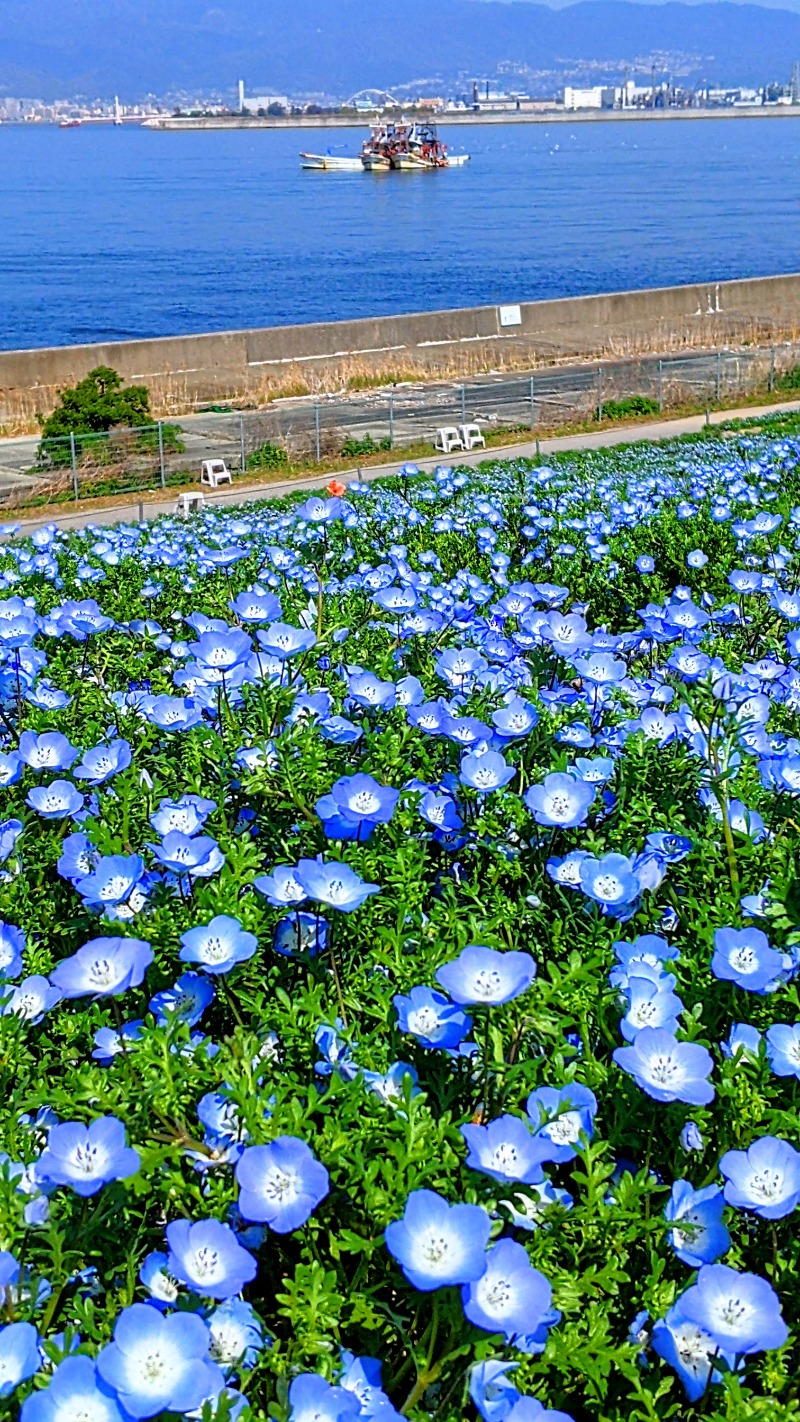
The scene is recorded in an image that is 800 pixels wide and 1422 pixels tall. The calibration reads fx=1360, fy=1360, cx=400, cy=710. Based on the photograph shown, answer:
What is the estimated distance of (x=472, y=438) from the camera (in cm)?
2430

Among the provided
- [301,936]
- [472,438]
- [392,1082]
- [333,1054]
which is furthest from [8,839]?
[472,438]

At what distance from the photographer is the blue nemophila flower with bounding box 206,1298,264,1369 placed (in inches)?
67.9

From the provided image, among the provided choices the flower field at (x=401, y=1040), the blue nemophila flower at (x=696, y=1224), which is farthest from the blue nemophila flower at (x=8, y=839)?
the blue nemophila flower at (x=696, y=1224)

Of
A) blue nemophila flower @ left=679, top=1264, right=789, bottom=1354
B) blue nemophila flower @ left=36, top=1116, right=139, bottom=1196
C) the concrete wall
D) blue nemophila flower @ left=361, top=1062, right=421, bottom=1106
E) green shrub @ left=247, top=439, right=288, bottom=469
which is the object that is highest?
blue nemophila flower @ left=36, top=1116, right=139, bottom=1196

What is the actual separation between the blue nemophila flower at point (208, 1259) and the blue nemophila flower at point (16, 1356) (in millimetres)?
186

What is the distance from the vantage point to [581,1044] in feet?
7.22

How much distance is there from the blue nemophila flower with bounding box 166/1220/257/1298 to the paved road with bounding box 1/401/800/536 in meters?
15.8

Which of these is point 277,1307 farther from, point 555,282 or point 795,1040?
point 555,282

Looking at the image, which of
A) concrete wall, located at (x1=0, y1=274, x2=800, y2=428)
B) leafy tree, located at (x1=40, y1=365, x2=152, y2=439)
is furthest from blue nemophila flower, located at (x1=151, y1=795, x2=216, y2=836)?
concrete wall, located at (x1=0, y1=274, x2=800, y2=428)

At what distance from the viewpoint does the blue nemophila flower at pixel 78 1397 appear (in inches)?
58.4

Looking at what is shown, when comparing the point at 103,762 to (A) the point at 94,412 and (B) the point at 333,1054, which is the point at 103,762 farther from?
(A) the point at 94,412

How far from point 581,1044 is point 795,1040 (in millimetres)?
338

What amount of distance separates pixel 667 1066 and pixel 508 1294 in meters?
0.46

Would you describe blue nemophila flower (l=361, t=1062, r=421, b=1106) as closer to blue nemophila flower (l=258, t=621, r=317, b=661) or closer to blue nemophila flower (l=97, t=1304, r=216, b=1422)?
blue nemophila flower (l=97, t=1304, r=216, b=1422)
